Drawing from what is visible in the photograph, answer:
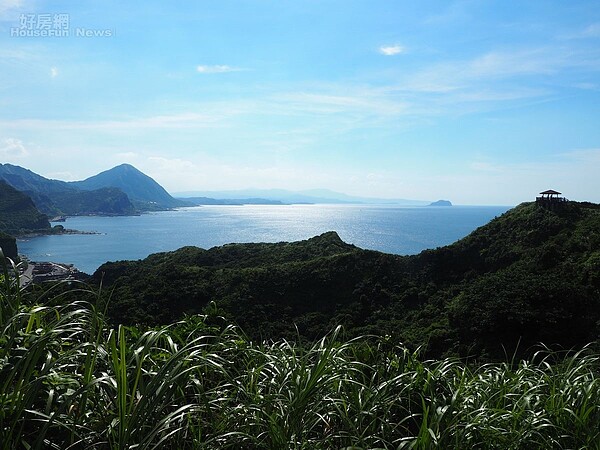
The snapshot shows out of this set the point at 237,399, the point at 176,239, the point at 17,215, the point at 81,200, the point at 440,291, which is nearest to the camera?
the point at 237,399

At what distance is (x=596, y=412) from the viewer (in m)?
2.19

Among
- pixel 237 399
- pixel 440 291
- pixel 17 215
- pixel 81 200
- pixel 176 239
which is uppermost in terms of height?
pixel 81 200

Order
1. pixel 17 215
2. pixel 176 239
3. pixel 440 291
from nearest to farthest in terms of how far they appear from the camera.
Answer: pixel 440 291, pixel 176 239, pixel 17 215

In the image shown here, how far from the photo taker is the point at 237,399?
201 cm

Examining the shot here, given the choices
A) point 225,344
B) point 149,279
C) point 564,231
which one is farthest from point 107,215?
point 225,344

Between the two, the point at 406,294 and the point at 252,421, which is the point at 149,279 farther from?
the point at 252,421

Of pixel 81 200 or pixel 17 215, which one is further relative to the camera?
pixel 81 200

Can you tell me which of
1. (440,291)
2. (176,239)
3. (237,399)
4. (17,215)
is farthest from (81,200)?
(237,399)

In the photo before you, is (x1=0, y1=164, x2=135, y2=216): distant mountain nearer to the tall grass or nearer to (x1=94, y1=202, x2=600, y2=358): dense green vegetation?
(x1=94, y1=202, x2=600, y2=358): dense green vegetation

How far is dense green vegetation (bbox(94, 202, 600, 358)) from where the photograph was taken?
17281 mm

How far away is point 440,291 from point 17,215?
326 ft

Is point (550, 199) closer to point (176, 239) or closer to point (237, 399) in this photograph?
point (237, 399)

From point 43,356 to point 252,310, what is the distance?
76.4 feet

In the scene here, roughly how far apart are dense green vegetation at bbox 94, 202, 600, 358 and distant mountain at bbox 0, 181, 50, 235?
3071 inches
